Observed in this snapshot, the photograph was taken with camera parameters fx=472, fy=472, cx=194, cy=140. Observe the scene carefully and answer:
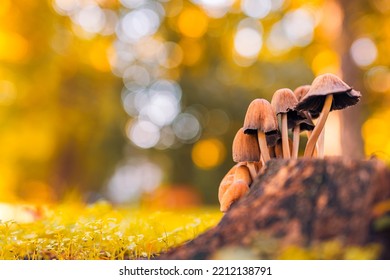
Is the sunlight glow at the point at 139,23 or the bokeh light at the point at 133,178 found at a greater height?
the sunlight glow at the point at 139,23

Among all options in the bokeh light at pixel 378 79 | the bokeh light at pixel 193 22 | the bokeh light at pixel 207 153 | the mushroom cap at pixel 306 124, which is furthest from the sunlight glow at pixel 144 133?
the mushroom cap at pixel 306 124

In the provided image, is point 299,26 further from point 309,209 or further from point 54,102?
point 309,209

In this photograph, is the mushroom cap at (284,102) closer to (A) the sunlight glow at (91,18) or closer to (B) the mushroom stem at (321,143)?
(B) the mushroom stem at (321,143)

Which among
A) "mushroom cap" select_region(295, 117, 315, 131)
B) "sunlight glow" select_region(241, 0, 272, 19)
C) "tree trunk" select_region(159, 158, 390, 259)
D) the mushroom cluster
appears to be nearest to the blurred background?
"sunlight glow" select_region(241, 0, 272, 19)

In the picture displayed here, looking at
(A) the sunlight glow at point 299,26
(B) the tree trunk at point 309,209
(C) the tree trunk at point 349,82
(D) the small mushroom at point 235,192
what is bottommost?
(B) the tree trunk at point 309,209

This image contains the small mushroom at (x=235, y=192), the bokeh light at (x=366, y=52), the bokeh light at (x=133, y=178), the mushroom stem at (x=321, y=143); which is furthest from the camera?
the bokeh light at (x=133, y=178)

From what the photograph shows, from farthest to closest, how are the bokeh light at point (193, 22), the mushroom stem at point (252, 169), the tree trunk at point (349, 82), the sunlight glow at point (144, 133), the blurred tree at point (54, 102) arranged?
the sunlight glow at point (144, 133) < the bokeh light at point (193, 22) < the blurred tree at point (54, 102) < the tree trunk at point (349, 82) < the mushroom stem at point (252, 169)

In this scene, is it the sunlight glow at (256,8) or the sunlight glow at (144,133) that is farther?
the sunlight glow at (144,133)
